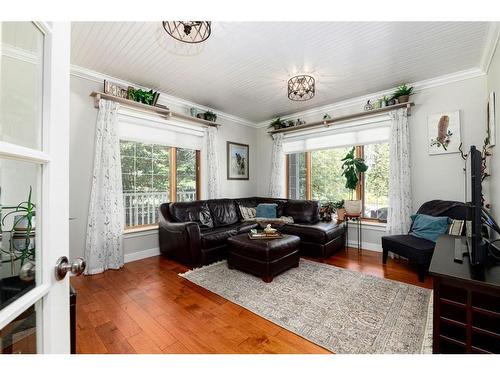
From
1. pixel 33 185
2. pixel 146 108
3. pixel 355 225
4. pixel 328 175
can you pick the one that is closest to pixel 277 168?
pixel 328 175

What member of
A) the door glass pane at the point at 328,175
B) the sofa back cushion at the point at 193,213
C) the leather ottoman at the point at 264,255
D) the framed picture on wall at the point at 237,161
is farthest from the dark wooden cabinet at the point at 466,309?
the framed picture on wall at the point at 237,161

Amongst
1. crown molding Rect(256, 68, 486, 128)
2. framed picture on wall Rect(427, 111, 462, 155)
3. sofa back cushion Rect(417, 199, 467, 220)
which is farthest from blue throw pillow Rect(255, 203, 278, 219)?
framed picture on wall Rect(427, 111, 462, 155)

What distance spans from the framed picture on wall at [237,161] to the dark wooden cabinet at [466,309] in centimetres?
405

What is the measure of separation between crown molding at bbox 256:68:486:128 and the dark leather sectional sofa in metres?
1.89

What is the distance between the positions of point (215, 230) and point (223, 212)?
2.37 feet

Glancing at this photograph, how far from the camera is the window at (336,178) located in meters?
3.89

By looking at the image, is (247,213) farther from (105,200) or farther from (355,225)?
(105,200)

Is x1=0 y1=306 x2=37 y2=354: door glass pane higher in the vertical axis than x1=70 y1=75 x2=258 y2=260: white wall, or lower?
lower

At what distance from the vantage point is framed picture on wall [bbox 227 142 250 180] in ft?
16.1

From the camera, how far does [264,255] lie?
2.54 metres

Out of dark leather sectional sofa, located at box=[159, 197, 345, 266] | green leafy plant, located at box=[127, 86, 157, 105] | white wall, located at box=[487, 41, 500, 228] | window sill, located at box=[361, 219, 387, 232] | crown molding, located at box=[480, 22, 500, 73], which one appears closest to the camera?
crown molding, located at box=[480, 22, 500, 73]

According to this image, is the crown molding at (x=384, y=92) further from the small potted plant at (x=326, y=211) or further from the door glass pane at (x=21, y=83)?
the door glass pane at (x=21, y=83)

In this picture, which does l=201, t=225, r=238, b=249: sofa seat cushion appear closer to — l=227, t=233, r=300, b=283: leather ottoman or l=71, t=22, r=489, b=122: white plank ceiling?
l=227, t=233, r=300, b=283: leather ottoman

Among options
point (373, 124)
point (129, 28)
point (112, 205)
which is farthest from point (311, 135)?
point (112, 205)
